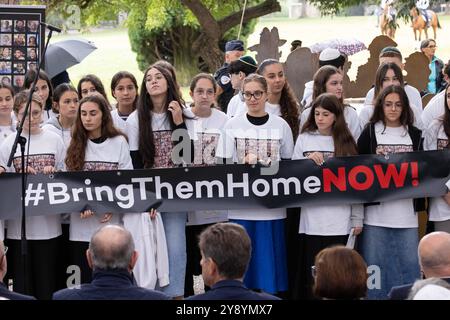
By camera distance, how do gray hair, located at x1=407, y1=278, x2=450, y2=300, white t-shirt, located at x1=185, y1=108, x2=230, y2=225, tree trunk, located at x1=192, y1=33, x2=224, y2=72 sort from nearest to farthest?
gray hair, located at x1=407, y1=278, x2=450, y2=300 < white t-shirt, located at x1=185, y1=108, x2=230, y2=225 < tree trunk, located at x1=192, y1=33, x2=224, y2=72

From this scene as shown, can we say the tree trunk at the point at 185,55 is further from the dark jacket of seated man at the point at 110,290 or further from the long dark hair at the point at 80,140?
the dark jacket of seated man at the point at 110,290

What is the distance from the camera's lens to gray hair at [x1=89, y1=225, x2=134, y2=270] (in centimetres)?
548

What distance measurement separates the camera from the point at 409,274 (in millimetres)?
8219

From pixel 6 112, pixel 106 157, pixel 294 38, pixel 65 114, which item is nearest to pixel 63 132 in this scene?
pixel 65 114

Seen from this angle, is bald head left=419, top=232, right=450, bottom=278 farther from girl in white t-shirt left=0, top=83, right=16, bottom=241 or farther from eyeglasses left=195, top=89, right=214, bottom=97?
girl in white t-shirt left=0, top=83, right=16, bottom=241

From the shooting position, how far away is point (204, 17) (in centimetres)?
2109

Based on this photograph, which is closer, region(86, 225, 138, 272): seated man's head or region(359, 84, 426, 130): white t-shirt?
region(86, 225, 138, 272): seated man's head

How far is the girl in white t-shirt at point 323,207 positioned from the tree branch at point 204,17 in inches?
515

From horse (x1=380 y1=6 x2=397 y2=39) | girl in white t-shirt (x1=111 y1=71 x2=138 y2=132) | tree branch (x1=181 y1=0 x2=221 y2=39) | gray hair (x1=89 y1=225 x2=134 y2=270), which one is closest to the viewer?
gray hair (x1=89 y1=225 x2=134 y2=270)

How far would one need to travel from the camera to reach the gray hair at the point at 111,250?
18.0 feet

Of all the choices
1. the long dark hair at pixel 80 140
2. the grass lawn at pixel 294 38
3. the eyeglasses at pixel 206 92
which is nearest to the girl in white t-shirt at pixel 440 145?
the eyeglasses at pixel 206 92

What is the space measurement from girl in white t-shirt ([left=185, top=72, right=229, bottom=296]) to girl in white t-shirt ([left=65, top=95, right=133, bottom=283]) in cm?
63

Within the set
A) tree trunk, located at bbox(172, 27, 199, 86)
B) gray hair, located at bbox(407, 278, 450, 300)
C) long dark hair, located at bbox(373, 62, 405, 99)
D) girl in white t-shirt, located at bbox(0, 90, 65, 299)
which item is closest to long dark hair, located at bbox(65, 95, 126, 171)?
girl in white t-shirt, located at bbox(0, 90, 65, 299)

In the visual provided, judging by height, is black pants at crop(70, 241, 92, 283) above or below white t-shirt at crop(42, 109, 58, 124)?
below
